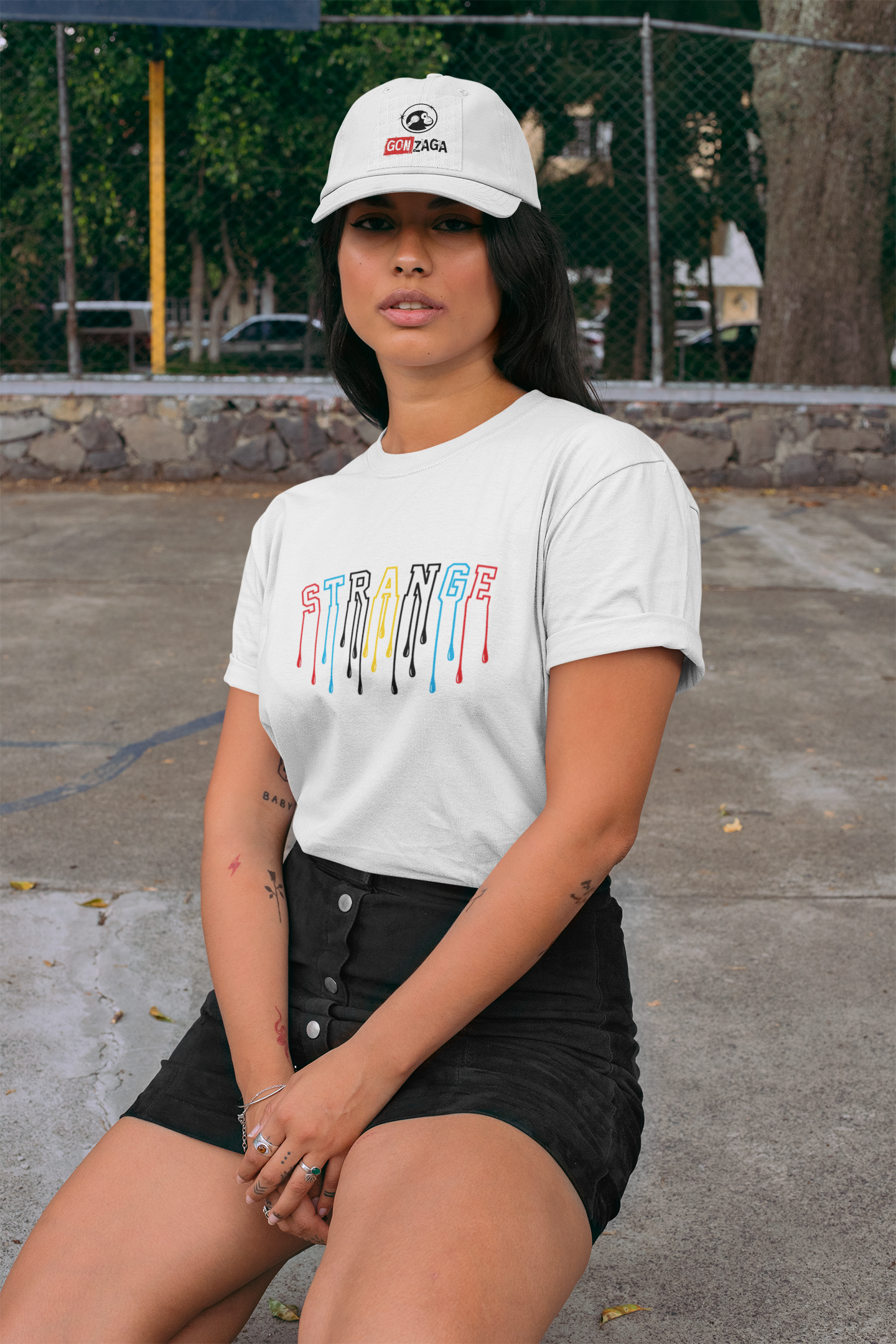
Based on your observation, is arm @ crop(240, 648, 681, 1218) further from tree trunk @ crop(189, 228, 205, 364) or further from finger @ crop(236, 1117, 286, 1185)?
tree trunk @ crop(189, 228, 205, 364)

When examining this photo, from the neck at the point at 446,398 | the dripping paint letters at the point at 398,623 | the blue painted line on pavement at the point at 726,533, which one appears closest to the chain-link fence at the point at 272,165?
the blue painted line on pavement at the point at 726,533

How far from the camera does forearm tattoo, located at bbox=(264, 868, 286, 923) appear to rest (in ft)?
5.83

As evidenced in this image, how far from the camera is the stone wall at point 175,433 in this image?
977 centimetres

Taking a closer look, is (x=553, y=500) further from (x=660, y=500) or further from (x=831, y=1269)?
(x=831, y=1269)

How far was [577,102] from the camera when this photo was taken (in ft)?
42.9

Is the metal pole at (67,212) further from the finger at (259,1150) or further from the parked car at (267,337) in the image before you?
the finger at (259,1150)

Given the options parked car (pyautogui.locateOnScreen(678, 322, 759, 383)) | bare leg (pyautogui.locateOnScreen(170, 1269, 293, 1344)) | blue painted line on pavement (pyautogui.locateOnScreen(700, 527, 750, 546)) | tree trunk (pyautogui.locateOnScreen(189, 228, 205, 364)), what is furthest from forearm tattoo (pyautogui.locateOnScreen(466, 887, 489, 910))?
tree trunk (pyautogui.locateOnScreen(189, 228, 205, 364))

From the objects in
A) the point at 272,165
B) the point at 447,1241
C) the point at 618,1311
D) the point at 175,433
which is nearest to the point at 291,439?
the point at 175,433

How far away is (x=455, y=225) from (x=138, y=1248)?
1346 millimetres

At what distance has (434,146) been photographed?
1.69 metres

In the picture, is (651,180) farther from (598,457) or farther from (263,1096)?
(263,1096)

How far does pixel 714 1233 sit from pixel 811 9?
1015cm

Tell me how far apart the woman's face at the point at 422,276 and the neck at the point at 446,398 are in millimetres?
24

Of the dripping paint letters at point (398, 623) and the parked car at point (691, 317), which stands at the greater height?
the parked car at point (691, 317)
